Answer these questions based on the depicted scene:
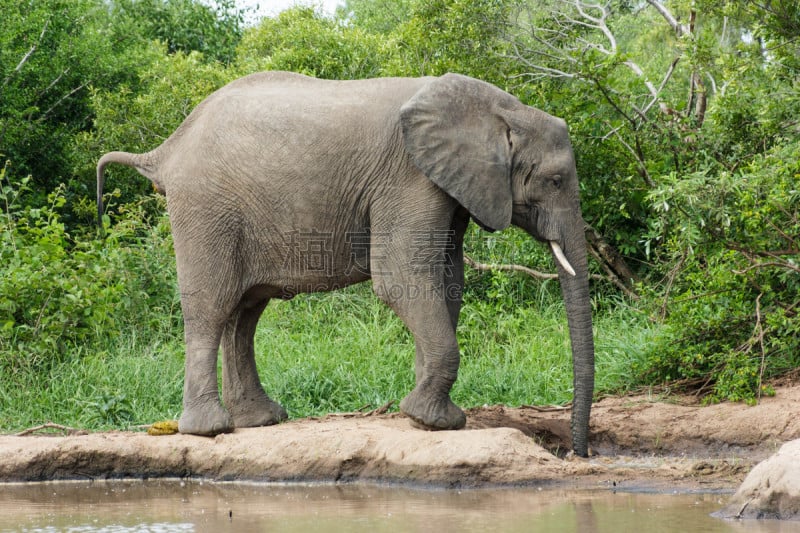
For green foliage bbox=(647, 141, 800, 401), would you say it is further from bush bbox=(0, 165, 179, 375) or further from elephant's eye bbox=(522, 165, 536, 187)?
bush bbox=(0, 165, 179, 375)

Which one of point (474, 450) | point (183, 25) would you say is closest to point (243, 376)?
point (474, 450)

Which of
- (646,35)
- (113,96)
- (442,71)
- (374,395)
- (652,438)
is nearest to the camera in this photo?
(652,438)

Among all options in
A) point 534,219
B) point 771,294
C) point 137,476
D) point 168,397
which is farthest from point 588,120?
point 137,476

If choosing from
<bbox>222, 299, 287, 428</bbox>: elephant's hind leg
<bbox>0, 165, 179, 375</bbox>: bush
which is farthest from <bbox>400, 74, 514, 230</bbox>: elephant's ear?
<bbox>0, 165, 179, 375</bbox>: bush

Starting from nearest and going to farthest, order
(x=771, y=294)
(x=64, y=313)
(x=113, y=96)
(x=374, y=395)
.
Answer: (x=771, y=294) → (x=374, y=395) → (x=64, y=313) → (x=113, y=96)

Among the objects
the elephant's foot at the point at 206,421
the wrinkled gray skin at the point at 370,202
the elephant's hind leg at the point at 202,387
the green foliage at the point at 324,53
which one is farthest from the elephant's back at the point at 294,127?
the green foliage at the point at 324,53

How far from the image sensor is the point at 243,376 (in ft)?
26.4

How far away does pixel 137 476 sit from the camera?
7.23m

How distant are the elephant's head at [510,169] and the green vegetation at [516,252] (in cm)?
99

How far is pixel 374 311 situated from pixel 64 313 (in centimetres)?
283

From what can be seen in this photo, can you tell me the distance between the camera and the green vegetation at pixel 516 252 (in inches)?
333

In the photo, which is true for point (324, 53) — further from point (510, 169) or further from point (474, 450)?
point (474, 450)

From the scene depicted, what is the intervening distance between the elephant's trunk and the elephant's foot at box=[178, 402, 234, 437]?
227cm

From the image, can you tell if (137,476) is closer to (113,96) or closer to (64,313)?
(64,313)
